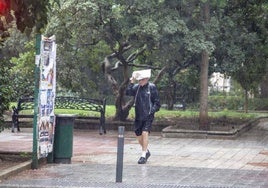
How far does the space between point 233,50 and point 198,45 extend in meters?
1.67

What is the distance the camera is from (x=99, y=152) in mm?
12523

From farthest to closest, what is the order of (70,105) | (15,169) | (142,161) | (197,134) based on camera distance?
(70,105), (197,134), (142,161), (15,169)

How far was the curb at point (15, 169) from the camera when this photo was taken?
890 centimetres

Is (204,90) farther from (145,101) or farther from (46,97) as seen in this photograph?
(46,97)

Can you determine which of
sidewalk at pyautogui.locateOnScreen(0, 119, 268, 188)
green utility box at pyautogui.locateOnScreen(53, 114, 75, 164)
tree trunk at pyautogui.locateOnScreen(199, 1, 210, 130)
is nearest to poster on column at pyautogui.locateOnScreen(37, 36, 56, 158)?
green utility box at pyautogui.locateOnScreen(53, 114, 75, 164)

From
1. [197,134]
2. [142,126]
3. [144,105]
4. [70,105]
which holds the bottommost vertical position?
[197,134]

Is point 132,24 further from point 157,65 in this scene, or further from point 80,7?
point 157,65

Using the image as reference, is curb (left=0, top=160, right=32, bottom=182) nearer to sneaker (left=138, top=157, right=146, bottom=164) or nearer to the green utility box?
the green utility box

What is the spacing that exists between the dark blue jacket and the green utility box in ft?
4.56

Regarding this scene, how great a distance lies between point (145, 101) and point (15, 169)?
3.05 m

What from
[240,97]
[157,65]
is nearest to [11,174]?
[157,65]

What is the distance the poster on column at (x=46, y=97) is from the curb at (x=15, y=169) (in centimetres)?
30

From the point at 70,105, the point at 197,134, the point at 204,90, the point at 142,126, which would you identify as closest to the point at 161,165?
the point at 142,126

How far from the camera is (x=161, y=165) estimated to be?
10.6 metres
